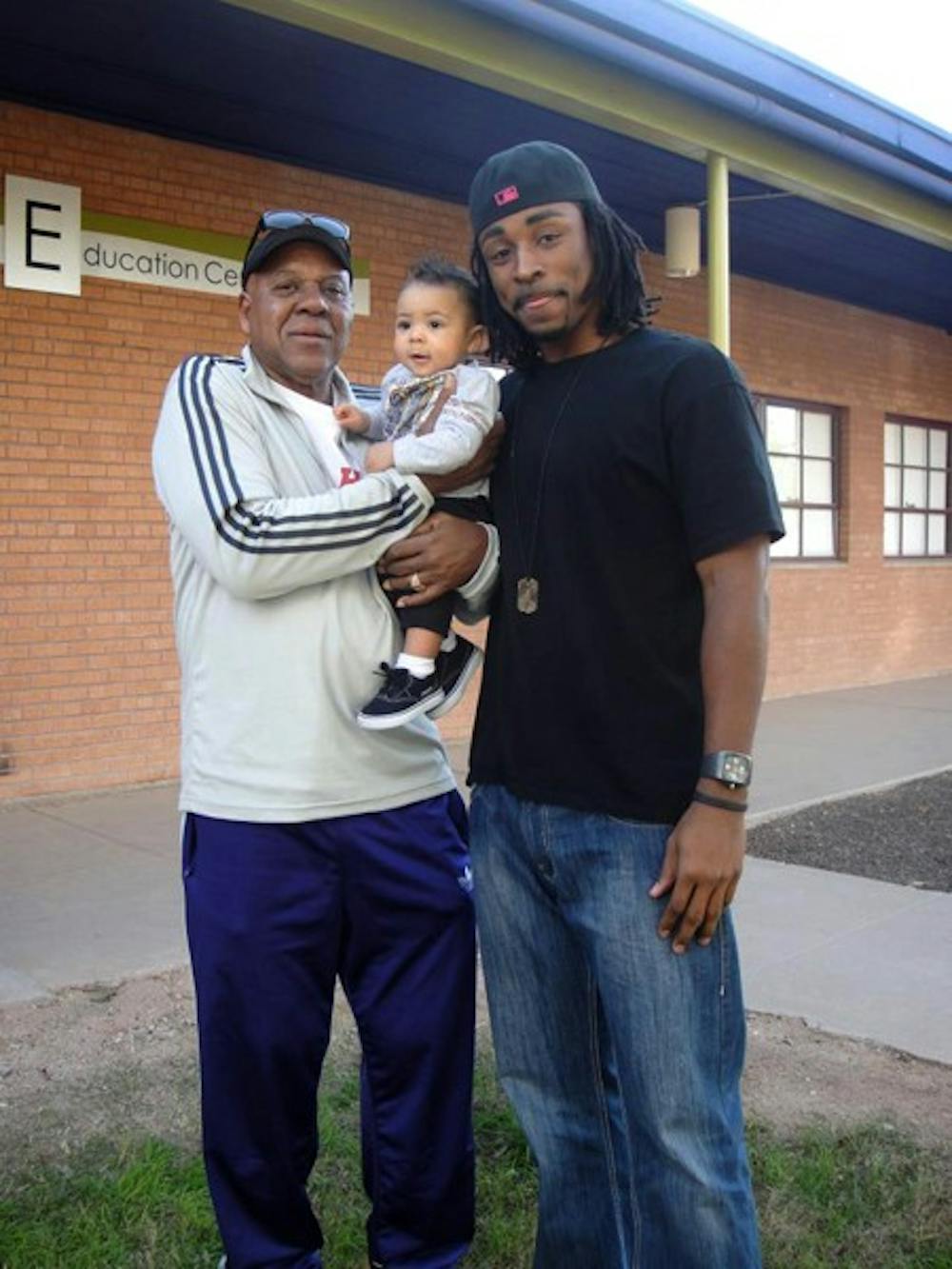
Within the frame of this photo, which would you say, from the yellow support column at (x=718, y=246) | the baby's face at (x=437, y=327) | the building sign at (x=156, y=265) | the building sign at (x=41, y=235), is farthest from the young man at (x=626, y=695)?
the yellow support column at (x=718, y=246)

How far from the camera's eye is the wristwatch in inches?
80.2

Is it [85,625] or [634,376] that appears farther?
[85,625]

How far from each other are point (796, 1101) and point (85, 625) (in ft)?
15.5

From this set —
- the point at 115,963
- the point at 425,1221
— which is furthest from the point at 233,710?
the point at 115,963

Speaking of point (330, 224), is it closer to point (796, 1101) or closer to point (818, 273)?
point (796, 1101)

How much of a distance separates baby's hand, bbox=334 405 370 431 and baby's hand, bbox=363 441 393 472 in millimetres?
79

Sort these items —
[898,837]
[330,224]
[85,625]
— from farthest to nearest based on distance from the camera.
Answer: [85,625]
[898,837]
[330,224]

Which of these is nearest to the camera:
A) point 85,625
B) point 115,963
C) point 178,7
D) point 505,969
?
point 505,969

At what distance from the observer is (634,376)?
2.13 m

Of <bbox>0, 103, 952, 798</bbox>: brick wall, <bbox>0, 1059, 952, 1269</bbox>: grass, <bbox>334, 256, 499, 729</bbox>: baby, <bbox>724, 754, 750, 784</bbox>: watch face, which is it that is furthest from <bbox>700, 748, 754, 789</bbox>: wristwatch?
<bbox>0, 103, 952, 798</bbox>: brick wall

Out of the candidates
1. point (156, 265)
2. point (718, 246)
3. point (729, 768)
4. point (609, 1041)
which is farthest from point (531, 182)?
point (718, 246)

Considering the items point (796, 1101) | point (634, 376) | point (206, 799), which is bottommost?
point (796, 1101)

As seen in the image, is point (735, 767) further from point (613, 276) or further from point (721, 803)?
point (613, 276)

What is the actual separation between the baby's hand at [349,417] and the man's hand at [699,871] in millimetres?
1003
